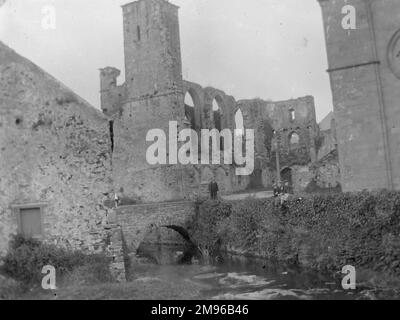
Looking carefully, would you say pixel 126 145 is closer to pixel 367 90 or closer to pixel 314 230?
pixel 314 230

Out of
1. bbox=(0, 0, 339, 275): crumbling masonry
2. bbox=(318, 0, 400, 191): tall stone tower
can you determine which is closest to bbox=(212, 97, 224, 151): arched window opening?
bbox=(0, 0, 339, 275): crumbling masonry

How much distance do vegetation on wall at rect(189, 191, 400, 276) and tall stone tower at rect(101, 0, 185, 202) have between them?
816 cm

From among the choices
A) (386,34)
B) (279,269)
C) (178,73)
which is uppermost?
(178,73)

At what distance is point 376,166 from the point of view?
51.3 feet

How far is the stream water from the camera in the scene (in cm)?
1278

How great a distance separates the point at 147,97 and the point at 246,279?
710 inches

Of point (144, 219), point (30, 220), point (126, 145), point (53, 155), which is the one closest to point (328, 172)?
point (144, 219)

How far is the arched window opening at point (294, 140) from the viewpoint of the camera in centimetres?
4097
